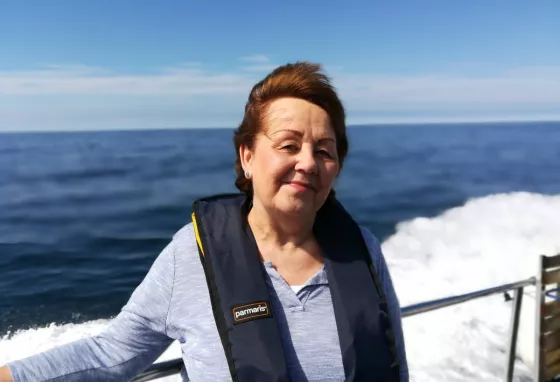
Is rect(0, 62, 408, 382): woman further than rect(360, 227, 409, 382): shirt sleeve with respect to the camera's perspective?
No

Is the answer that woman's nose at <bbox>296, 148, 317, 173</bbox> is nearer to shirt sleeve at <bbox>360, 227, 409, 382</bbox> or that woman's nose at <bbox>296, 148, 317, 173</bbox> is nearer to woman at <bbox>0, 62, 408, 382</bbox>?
woman at <bbox>0, 62, 408, 382</bbox>

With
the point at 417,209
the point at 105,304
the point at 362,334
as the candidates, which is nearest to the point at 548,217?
the point at 417,209

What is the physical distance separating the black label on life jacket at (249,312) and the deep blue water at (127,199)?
1.35 feet

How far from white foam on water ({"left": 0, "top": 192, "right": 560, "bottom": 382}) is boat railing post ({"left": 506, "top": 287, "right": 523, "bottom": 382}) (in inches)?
7.2

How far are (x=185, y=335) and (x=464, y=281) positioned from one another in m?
7.12

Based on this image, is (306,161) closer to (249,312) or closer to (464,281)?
(249,312)

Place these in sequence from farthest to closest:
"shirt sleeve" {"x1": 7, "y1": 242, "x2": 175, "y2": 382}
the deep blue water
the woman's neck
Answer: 1. the deep blue water
2. the woman's neck
3. "shirt sleeve" {"x1": 7, "y1": 242, "x2": 175, "y2": 382}

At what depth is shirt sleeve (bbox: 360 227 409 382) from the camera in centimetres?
111

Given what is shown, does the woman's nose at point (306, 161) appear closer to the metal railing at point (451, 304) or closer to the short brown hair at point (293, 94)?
the short brown hair at point (293, 94)

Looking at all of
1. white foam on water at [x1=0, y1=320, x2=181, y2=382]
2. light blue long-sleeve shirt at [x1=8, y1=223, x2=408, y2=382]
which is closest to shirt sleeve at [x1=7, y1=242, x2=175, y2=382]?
light blue long-sleeve shirt at [x1=8, y1=223, x2=408, y2=382]

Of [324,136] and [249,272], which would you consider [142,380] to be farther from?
[324,136]

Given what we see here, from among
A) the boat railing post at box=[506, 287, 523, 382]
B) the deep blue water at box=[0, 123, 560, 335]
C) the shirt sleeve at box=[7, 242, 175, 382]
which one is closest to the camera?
the shirt sleeve at box=[7, 242, 175, 382]

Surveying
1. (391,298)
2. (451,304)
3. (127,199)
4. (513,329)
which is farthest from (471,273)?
(127,199)

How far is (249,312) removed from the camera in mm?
983
